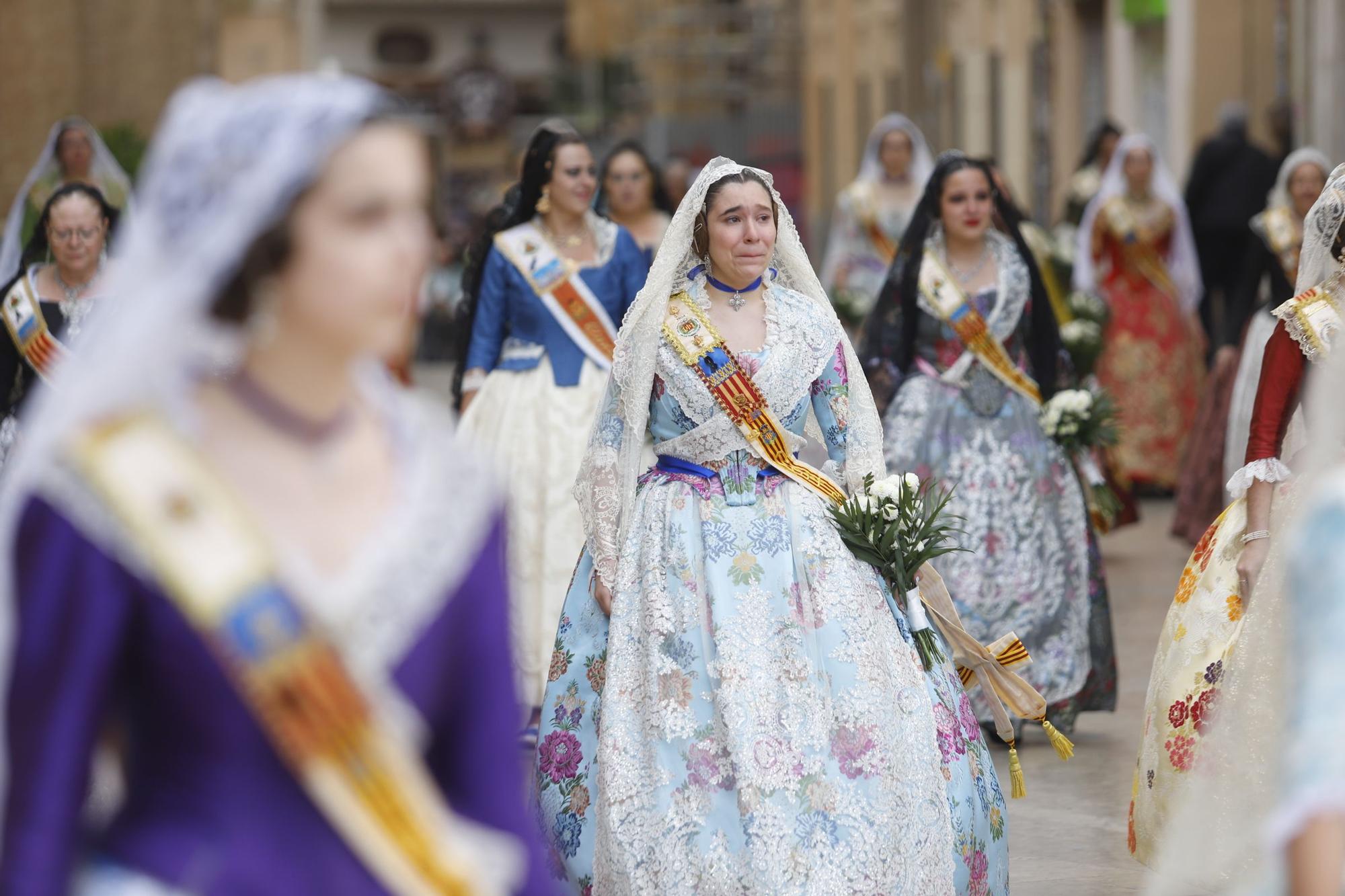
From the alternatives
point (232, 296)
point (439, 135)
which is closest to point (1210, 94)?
point (232, 296)

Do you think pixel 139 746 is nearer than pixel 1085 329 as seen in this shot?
Yes

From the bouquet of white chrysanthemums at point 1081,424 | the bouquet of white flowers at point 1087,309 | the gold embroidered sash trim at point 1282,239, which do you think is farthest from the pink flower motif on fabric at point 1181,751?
the bouquet of white flowers at point 1087,309

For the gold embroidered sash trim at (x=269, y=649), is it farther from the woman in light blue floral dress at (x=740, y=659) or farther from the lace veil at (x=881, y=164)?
the lace veil at (x=881, y=164)

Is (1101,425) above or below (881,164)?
below

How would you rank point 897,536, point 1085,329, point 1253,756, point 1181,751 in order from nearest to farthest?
point 1253,756, point 897,536, point 1181,751, point 1085,329

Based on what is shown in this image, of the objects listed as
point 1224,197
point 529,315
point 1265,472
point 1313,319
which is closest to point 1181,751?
point 1265,472

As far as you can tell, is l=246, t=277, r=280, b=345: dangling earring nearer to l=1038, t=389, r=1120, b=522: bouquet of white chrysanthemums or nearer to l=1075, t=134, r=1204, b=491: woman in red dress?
l=1038, t=389, r=1120, b=522: bouquet of white chrysanthemums

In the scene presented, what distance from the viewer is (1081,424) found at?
7277 millimetres

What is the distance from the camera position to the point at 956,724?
5.07m

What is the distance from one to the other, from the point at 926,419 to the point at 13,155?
11.7 meters

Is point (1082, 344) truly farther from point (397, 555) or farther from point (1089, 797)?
point (397, 555)

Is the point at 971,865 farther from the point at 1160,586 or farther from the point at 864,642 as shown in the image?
the point at 1160,586

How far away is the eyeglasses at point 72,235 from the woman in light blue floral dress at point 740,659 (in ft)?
9.29

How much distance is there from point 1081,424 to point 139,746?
5281mm
